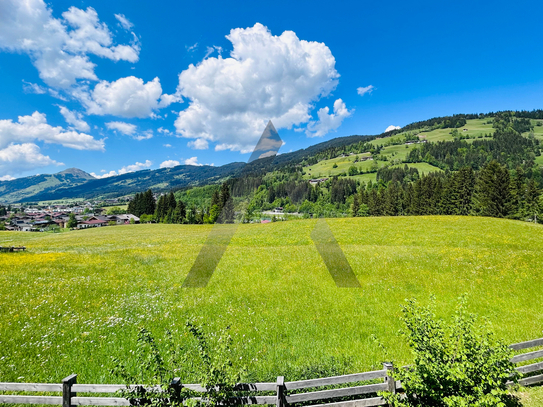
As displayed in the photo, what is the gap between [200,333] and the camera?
5453 millimetres

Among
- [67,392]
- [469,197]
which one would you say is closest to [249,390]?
[67,392]

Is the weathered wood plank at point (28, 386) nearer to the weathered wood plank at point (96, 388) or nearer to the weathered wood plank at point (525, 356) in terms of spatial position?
the weathered wood plank at point (96, 388)

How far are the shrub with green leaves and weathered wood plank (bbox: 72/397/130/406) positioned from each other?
5795mm

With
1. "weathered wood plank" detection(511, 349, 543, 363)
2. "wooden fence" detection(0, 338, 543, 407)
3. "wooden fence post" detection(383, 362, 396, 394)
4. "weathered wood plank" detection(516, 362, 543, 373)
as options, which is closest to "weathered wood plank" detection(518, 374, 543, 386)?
"weathered wood plank" detection(516, 362, 543, 373)

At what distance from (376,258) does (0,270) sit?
31321 millimetres

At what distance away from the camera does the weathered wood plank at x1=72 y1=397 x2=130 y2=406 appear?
195 inches

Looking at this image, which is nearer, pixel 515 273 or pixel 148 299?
pixel 148 299

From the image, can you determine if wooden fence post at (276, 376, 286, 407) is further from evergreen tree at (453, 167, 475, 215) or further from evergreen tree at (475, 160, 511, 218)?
evergreen tree at (453, 167, 475, 215)

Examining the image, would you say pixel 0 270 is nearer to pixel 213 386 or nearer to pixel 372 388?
pixel 213 386

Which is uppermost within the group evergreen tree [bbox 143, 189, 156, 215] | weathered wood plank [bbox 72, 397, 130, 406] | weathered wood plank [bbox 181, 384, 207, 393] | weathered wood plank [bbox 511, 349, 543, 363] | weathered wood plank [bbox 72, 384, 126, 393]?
evergreen tree [bbox 143, 189, 156, 215]

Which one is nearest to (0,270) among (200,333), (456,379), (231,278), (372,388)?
(231,278)

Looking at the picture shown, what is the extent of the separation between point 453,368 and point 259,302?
9747 mm

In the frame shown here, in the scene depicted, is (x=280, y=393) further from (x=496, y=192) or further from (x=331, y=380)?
(x=496, y=192)

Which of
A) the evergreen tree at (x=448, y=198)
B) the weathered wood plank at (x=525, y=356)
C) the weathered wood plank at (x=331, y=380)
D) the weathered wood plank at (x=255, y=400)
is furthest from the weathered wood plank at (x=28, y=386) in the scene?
the evergreen tree at (x=448, y=198)
